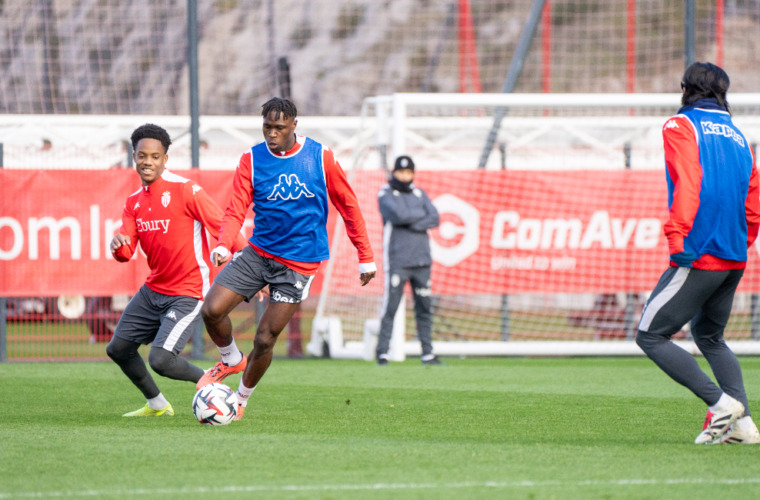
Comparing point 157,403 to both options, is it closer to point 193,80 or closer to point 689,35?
point 193,80

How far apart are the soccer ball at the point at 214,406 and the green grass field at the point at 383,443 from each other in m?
0.07

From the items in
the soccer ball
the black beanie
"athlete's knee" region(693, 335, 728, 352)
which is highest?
the black beanie

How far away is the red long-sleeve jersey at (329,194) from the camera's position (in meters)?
7.07

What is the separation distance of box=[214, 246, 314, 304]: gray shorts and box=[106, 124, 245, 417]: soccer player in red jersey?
0.28m

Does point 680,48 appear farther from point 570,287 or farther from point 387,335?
point 387,335

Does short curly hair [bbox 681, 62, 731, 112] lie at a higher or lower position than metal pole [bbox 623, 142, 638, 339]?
higher

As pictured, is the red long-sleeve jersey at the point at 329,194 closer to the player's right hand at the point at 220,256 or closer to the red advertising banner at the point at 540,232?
the player's right hand at the point at 220,256

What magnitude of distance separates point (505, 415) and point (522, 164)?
9841mm

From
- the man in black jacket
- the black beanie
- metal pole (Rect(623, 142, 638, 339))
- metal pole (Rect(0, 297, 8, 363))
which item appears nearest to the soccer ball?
the man in black jacket

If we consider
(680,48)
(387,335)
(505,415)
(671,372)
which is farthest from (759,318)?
(680,48)

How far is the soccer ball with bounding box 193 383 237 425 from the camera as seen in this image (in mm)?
7012

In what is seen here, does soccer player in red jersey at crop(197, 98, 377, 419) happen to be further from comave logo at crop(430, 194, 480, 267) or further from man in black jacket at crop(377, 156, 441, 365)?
comave logo at crop(430, 194, 480, 267)

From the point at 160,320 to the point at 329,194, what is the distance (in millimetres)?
1471

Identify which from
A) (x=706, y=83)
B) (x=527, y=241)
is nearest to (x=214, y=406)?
(x=706, y=83)
